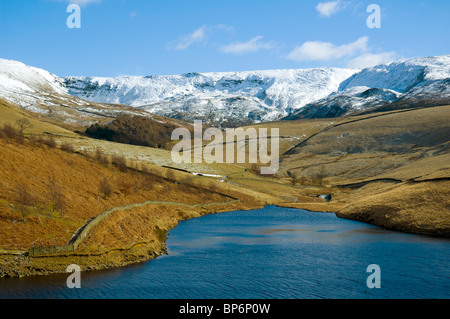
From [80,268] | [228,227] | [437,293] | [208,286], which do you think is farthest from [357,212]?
[80,268]

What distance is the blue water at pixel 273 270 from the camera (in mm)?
28938

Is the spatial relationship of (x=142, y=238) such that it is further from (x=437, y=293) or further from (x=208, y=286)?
(x=437, y=293)

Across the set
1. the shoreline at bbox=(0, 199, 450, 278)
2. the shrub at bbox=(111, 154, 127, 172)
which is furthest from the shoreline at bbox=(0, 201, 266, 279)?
the shrub at bbox=(111, 154, 127, 172)

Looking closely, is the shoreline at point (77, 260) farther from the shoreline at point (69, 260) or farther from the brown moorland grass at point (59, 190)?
the brown moorland grass at point (59, 190)

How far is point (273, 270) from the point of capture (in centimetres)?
3603

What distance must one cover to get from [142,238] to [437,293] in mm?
29109

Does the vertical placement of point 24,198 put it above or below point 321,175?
below

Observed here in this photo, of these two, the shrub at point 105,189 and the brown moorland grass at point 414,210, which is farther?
the shrub at point 105,189

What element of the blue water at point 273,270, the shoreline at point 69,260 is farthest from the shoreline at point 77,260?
the blue water at point 273,270

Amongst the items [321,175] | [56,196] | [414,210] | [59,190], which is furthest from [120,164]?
[321,175]

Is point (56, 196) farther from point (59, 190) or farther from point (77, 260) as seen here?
point (77, 260)

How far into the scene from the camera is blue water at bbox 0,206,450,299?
28.9m

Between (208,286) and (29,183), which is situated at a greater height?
(29,183)

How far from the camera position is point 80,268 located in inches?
1292
